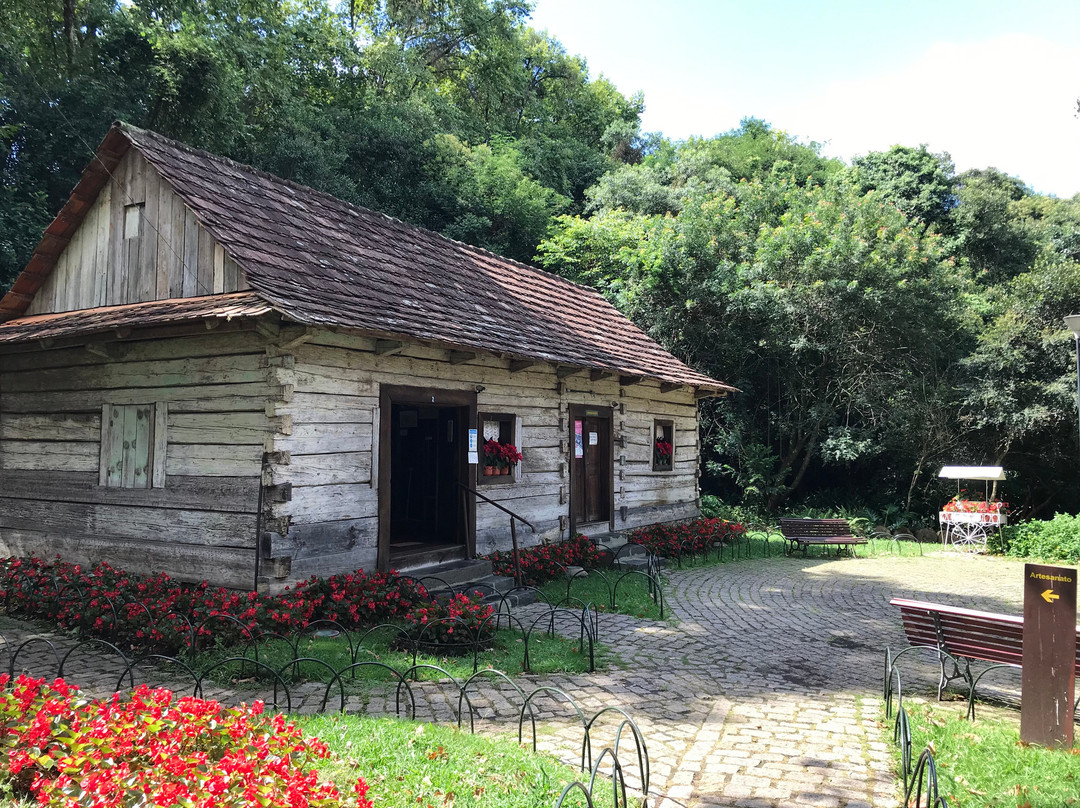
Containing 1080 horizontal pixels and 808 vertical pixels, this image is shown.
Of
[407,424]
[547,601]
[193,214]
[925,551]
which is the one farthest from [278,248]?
[925,551]

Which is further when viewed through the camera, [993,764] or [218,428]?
[218,428]

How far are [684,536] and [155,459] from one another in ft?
32.5

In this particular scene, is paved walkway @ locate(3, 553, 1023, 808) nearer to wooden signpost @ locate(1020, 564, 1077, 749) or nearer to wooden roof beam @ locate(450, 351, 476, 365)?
wooden signpost @ locate(1020, 564, 1077, 749)

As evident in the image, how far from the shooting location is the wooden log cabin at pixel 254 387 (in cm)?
830

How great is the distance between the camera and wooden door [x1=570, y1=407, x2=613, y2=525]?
522 inches

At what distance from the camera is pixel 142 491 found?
30.1 feet

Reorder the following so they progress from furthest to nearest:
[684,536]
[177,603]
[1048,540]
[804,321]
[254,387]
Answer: [804,321], [1048,540], [684,536], [254,387], [177,603]

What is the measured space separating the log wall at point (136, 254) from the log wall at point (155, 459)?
0.74 meters

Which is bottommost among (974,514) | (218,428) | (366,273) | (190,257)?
(974,514)

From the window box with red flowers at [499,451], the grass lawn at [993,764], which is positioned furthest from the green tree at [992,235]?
the grass lawn at [993,764]

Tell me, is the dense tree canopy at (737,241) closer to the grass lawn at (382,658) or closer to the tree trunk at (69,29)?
the tree trunk at (69,29)

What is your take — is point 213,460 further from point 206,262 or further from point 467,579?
point 467,579

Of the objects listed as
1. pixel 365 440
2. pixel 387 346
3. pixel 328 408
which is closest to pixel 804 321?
pixel 387 346

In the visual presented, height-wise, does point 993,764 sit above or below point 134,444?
below
